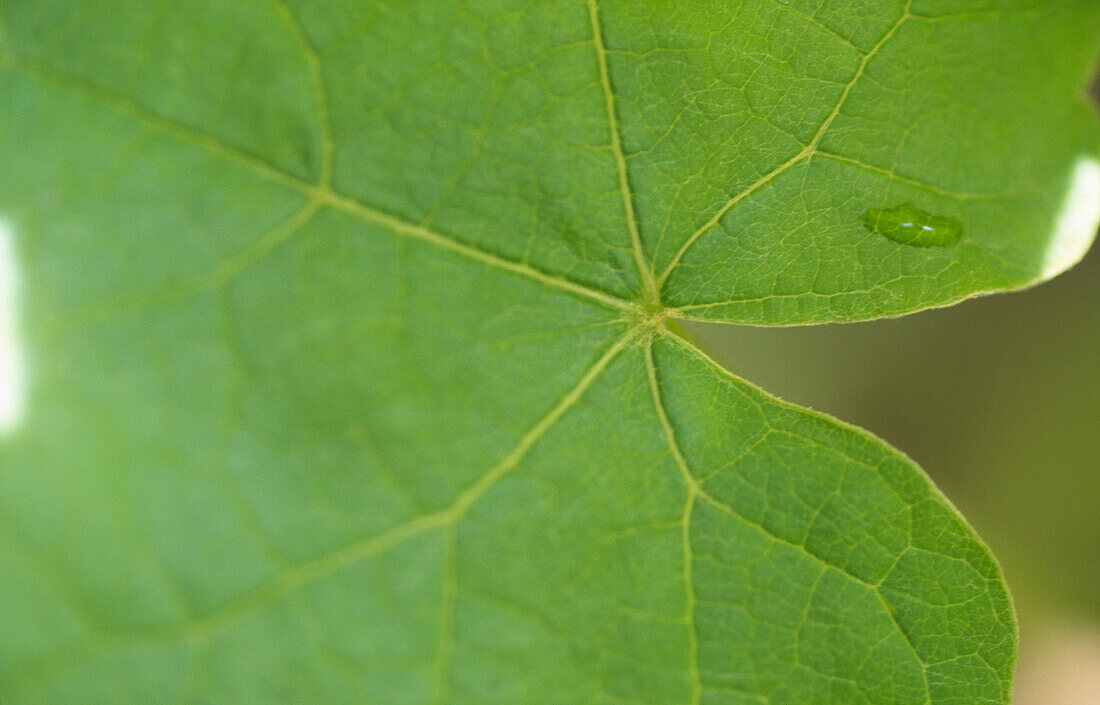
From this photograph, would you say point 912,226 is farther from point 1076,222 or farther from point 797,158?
point 1076,222

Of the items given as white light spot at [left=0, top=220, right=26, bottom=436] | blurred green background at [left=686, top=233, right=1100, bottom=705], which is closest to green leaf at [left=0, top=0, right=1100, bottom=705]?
white light spot at [left=0, top=220, right=26, bottom=436]

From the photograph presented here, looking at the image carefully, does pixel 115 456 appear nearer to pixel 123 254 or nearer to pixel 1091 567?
pixel 123 254

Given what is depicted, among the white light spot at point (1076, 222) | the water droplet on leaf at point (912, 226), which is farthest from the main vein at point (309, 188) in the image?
the white light spot at point (1076, 222)

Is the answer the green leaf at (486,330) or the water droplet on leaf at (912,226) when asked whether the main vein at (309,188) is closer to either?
the green leaf at (486,330)

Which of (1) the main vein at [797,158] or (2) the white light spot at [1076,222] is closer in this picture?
(1) the main vein at [797,158]

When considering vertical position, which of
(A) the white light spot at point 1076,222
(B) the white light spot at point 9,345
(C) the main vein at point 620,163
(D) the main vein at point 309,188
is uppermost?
(A) the white light spot at point 1076,222

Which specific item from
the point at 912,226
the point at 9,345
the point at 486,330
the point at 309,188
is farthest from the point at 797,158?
the point at 9,345

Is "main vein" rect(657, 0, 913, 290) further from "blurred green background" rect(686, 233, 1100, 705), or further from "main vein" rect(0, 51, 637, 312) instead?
"blurred green background" rect(686, 233, 1100, 705)
